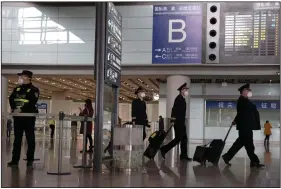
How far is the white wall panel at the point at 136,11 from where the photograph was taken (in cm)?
1655

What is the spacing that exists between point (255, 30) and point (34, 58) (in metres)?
9.30

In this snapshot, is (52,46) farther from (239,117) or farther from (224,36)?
(239,117)

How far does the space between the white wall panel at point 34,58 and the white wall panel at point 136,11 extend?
356 centimetres

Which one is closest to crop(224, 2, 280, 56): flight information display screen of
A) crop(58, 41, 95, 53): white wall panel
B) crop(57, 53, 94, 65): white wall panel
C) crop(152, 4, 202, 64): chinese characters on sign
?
crop(152, 4, 202, 64): chinese characters on sign

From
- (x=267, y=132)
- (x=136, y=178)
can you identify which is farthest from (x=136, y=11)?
(x=136, y=178)

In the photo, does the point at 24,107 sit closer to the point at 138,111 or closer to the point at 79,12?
the point at 138,111

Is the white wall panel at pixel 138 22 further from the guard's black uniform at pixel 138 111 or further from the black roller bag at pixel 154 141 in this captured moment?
the black roller bag at pixel 154 141

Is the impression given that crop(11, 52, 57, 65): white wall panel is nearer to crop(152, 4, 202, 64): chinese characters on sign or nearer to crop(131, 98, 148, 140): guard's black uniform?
crop(152, 4, 202, 64): chinese characters on sign

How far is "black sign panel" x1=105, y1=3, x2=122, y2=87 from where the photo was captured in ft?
22.5

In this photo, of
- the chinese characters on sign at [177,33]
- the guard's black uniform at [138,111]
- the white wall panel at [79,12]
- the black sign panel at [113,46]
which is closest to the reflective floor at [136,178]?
the black sign panel at [113,46]

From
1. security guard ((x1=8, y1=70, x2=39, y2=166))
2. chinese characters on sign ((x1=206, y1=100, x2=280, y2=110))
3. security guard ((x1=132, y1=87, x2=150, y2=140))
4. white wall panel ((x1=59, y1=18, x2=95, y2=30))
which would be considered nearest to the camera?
security guard ((x1=8, y1=70, x2=39, y2=166))

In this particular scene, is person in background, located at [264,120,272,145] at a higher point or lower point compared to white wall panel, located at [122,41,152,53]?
lower

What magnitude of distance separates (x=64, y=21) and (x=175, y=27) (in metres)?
4.86

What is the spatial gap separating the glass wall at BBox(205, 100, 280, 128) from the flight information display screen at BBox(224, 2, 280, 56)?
8.79 metres
